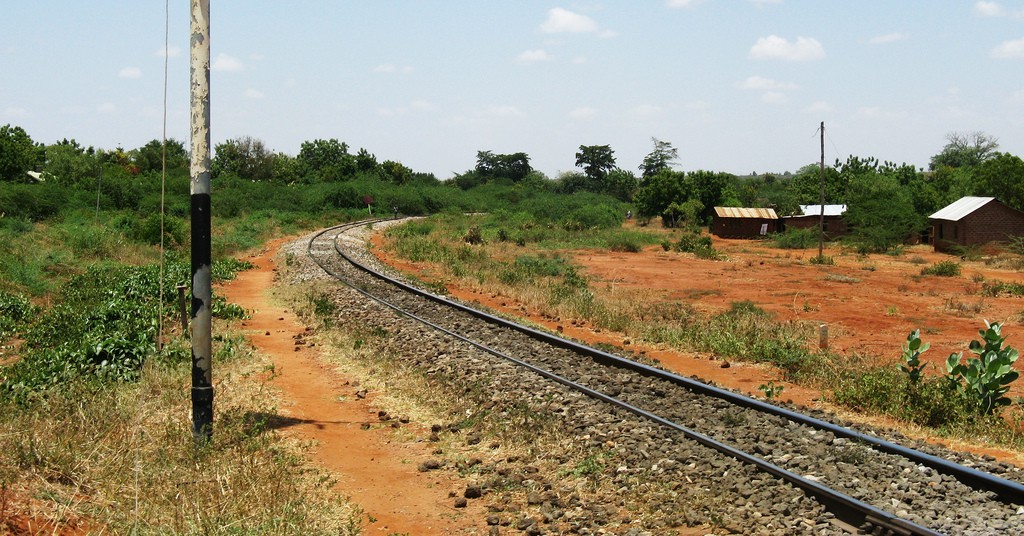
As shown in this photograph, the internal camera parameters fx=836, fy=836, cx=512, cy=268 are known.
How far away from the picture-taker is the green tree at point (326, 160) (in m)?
106

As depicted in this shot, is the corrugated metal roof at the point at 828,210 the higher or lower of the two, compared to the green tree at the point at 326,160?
lower

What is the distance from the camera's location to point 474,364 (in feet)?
39.5

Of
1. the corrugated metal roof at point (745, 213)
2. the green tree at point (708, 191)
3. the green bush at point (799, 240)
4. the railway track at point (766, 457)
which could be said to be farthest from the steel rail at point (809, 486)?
the green tree at point (708, 191)

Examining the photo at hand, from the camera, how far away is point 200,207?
7711mm

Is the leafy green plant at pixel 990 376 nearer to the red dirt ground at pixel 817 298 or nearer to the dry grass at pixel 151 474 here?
the red dirt ground at pixel 817 298

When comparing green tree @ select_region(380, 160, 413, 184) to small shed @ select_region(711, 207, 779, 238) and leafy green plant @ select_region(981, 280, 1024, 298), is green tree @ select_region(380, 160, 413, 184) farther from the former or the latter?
leafy green plant @ select_region(981, 280, 1024, 298)

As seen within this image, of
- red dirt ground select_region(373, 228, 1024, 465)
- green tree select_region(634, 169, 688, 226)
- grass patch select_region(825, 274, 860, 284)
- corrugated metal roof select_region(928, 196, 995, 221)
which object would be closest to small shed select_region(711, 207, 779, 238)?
green tree select_region(634, 169, 688, 226)

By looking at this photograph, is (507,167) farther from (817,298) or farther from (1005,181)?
(817,298)

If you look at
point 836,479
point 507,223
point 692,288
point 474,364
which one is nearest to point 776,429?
point 836,479

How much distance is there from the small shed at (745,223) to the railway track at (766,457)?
50926mm

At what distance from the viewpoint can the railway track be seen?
6.16m

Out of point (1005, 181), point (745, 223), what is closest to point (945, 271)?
point (1005, 181)

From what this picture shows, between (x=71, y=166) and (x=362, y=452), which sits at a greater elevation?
(x=71, y=166)

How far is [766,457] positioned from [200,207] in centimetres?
566
